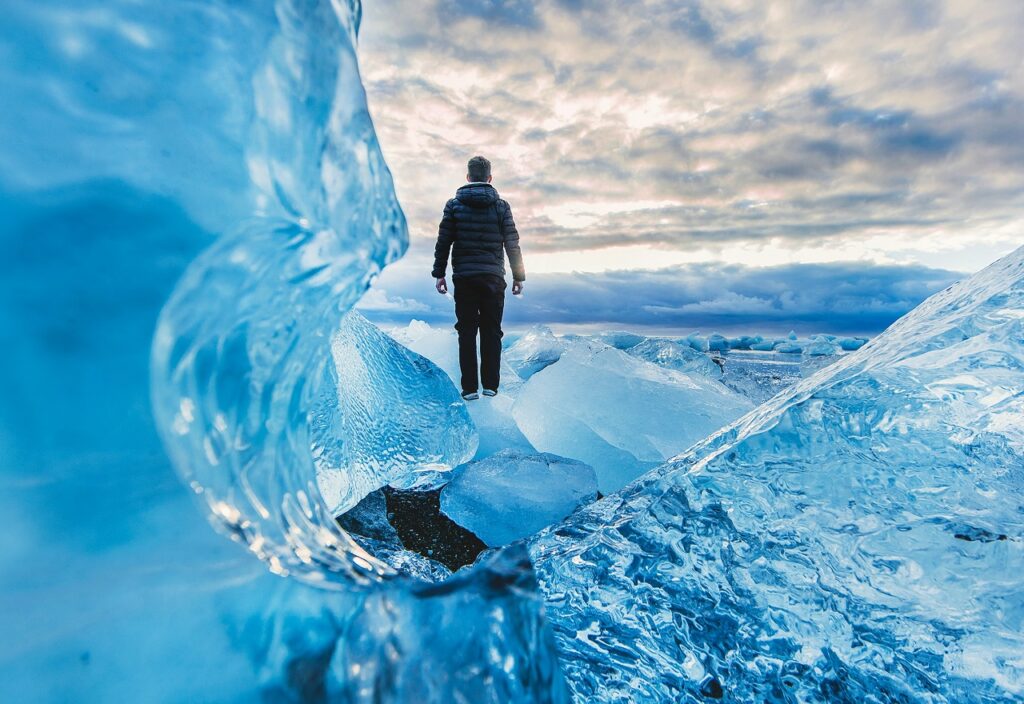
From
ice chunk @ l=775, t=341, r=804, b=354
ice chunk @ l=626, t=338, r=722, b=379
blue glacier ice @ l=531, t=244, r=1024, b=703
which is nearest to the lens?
blue glacier ice @ l=531, t=244, r=1024, b=703

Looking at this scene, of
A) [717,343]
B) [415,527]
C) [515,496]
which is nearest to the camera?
[515,496]

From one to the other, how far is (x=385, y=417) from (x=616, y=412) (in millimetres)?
1138

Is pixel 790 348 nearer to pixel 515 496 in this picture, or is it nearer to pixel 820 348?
pixel 820 348

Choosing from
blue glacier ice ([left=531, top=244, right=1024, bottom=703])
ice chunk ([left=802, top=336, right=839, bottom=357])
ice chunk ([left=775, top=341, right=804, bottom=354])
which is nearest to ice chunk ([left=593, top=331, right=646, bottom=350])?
ice chunk ([left=802, top=336, right=839, bottom=357])

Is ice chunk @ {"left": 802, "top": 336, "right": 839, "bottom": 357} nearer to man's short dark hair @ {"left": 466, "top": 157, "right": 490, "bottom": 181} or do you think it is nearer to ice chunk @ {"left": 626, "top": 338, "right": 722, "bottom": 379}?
ice chunk @ {"left": 626, "top": 338, "right": 722, "bottom": 379}

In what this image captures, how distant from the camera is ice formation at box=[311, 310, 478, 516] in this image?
7.27ft

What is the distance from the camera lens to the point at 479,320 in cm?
409

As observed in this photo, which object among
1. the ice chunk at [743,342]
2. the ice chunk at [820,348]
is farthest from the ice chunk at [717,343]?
the ice chunk at [820,348]

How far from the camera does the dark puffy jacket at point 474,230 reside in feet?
12.9

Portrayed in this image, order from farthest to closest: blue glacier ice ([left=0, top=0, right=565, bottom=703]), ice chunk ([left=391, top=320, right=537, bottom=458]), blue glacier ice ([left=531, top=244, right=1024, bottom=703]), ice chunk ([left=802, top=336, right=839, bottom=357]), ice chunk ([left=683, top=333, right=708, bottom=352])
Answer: ice chunk ([left=683, top=333, right=708, bottom=352]), ice chunk ([left=802, top=336, right=839, bottom=357]), ice chunk ([left=391, top=320, right=537, bottom=458]), blue glacier ice ([left=531, top=244, right=1024, bottom=703]), blue glacier ice ([left=0, top=0, right=565, bottom=703])

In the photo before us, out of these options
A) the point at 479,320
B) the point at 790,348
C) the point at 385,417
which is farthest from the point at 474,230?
the point at 790,348

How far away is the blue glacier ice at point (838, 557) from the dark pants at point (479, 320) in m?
3.04

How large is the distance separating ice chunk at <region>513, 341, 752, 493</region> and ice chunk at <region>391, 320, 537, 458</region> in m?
0.32

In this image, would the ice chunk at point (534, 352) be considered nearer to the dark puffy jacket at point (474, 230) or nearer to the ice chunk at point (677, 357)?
the ice chunk at point (677, 357)
